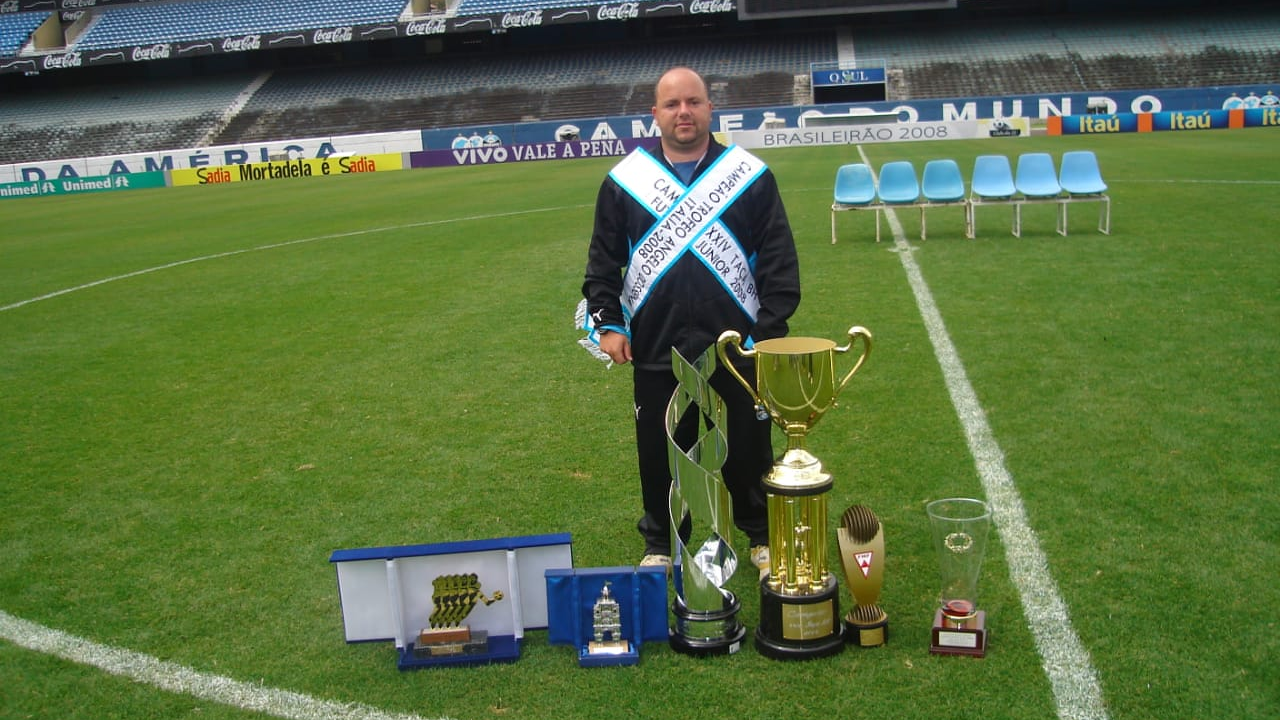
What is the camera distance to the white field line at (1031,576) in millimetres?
3523

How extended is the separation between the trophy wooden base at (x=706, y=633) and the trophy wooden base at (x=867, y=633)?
0.37 meters

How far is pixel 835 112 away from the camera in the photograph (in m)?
36.0

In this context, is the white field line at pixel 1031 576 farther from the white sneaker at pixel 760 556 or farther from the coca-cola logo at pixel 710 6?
the coca-cola logo at pixel 710 6

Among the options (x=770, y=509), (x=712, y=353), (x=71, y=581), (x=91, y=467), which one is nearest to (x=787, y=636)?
(x=770, y=509)

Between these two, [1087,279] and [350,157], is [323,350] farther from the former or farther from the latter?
[350,157]

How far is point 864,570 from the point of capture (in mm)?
3869

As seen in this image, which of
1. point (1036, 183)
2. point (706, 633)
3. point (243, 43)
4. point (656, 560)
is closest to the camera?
point (706, 633)

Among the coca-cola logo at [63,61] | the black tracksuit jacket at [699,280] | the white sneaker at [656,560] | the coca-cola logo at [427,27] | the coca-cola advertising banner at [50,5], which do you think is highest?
the coca-cola advertising banner at [50,5]

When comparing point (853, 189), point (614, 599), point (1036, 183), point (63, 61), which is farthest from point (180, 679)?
point (63, 61)

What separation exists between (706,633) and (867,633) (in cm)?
54

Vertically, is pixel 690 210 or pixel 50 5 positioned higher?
pixel 50 5

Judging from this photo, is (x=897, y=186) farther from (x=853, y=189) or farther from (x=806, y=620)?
(x=806, y=620)

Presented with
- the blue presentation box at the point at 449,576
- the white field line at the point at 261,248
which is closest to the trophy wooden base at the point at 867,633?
the blue presentation box at the point at 449,576

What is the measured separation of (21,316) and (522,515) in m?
9.02
